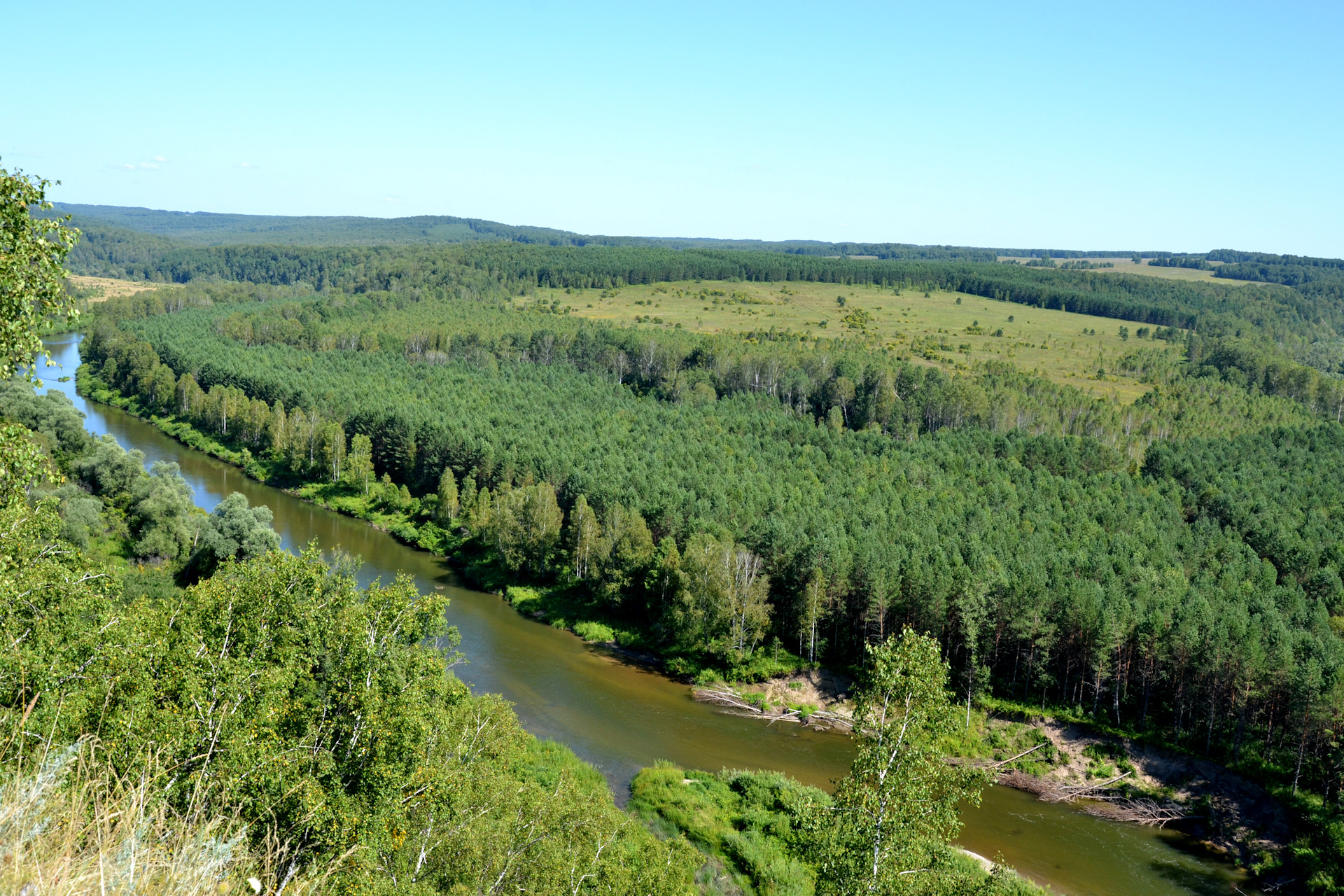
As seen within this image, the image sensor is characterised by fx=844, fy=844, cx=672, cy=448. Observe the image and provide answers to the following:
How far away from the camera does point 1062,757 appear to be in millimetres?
40562

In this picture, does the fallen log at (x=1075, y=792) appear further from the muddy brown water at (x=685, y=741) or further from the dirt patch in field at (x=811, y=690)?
the dirt patch in field at (x=811, y=690)

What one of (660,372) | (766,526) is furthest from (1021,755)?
(660,372)

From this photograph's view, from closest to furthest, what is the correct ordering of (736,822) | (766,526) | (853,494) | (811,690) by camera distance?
(736,822)
(811,690)
(766,526)
(853,494)

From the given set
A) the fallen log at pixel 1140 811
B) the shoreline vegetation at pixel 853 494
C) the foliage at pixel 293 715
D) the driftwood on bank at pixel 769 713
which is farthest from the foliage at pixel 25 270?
the fallen log at pixel 1140 811

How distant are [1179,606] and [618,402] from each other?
195 ft

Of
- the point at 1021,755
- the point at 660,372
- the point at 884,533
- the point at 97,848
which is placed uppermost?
the point at 97,848

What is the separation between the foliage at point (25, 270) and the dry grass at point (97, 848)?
199 inches

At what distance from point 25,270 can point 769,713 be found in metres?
39.8

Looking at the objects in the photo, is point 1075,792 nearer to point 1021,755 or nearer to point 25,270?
point 1021,755

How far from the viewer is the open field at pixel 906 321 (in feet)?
409

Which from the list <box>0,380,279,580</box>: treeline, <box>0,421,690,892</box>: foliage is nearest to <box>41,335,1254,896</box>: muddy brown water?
<box>0,380,279,580</box>: treeline

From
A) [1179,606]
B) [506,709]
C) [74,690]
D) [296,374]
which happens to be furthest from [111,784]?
[296,374]

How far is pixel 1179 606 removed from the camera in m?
43.3

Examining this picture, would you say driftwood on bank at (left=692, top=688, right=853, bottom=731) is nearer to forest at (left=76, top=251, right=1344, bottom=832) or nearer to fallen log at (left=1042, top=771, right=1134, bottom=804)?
forest at (left=76, top=251, right=1344, bottom=832)
